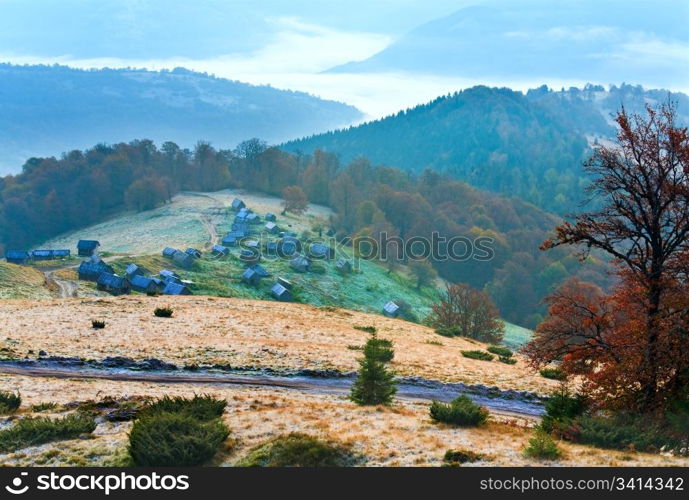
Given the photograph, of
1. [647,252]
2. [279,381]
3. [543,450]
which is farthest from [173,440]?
[647,252]

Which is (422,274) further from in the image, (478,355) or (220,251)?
(478,355)

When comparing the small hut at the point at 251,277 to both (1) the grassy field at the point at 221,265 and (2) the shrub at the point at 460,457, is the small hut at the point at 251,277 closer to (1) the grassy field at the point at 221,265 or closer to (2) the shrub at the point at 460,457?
(1) the grassy field at the point at 221,265

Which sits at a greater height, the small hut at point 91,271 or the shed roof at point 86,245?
the shed roof at point 86,245

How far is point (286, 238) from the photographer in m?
128

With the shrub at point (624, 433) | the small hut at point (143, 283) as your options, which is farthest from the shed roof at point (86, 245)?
the shrub at point (624, 433)

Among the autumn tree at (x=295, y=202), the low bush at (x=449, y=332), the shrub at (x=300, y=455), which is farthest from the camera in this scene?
the autumn tree at (x=295, y=202)

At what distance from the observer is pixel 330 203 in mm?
183500

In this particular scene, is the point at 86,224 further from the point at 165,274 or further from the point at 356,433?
the point at 356,433

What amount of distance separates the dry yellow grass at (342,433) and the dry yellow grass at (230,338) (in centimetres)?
746

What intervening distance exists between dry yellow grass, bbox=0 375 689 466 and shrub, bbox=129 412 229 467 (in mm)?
609

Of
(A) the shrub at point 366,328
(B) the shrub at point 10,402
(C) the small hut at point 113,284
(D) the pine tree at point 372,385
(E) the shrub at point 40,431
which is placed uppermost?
(D) the pine tree at point 372,385

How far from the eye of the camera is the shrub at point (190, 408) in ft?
66.0

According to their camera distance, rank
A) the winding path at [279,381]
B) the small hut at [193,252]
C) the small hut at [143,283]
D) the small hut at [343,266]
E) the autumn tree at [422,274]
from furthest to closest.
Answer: the autumn tree at [422,274] < the small hut at [343,266] < the small hut at [193,252] < the small hut at [143,283] < the winding path at [279,381]

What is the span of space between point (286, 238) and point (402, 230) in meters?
41.2
